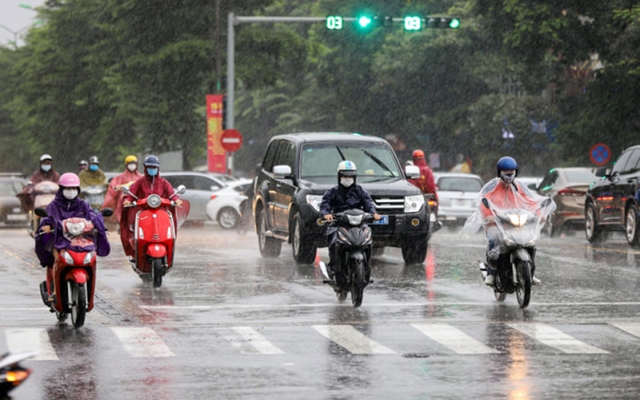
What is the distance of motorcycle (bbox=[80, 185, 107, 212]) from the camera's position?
29344 mm

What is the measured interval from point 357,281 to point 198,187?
77.7 ft

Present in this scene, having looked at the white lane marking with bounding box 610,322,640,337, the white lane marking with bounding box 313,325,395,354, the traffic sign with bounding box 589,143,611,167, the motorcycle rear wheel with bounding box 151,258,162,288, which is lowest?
the white lane marking with bounding box 610,322,640,337

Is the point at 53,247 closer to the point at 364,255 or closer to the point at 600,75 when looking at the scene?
the point at 364,255

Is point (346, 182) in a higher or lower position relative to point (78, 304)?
higher

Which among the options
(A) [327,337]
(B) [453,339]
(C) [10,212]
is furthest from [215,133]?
(B) [453,339]

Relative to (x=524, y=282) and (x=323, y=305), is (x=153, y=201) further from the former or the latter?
(x=524, y=282)

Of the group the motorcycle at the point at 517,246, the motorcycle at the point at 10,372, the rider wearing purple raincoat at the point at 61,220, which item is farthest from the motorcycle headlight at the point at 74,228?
the motorcycle at the point at 10,372

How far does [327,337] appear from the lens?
12.1 m

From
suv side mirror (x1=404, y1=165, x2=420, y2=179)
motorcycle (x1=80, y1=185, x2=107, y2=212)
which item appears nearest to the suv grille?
suv side mirror (x1=404, y1=165, x2=420, y2=179)

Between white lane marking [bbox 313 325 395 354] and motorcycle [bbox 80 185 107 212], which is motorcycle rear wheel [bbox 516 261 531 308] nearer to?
white lane marking [bbox 313 325 395 354]

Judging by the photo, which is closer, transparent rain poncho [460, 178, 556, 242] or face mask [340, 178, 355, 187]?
transparent rain poncho [460, 178, 556, 242]

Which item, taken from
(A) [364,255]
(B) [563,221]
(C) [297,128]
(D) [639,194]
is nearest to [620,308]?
(A) [364,255]

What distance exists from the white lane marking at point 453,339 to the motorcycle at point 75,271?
306cm

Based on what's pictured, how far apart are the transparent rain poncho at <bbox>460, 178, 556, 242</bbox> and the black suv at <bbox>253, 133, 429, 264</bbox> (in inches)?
200
